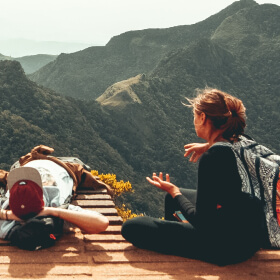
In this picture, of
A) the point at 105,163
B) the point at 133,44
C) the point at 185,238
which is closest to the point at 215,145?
the point at 185,238

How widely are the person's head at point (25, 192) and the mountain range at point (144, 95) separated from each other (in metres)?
21.7

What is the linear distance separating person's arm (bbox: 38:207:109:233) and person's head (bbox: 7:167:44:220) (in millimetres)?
93

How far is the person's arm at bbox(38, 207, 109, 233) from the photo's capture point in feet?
7.79

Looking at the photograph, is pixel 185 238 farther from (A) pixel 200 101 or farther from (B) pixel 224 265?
(A) pixel 200 101

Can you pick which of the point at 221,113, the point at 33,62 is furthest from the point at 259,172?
the point at 33,62

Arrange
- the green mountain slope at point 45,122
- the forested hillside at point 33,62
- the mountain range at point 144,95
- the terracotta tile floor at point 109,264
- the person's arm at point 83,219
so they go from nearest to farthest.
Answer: the terracotta tile floor at point 109,264
the person's arm at point 83,219
the green mountain slope at point 45,122
the mountain range at point 144,95
the forested hillside at point 33,62

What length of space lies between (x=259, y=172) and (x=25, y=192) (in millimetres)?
1196

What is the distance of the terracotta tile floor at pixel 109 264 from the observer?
1942 mm

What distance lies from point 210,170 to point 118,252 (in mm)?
688

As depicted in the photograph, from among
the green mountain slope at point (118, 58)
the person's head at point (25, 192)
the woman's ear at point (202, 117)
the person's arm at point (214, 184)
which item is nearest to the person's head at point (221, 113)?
the woman's ear at point (202, 117)

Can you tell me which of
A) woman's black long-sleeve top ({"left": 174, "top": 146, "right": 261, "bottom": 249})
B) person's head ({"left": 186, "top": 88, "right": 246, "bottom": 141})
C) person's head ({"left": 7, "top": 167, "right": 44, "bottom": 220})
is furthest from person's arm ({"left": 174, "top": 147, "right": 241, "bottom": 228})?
person's head ({"left": 7, "top": 167, "right": 44, "bottom": 220})

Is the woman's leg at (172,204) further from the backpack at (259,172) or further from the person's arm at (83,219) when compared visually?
the backpack at (259,172)

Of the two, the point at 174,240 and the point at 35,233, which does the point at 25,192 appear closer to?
the point at 35,233

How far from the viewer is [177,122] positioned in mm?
47969
